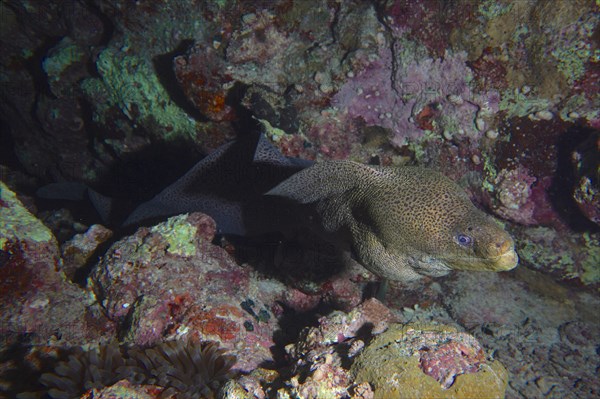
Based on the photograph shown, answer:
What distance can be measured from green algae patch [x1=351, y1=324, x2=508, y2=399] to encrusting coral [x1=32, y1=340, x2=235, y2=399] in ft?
4.27

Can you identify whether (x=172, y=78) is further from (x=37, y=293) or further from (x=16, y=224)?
(x=37, y=293)

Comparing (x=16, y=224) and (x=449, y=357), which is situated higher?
(x=449, y=357)

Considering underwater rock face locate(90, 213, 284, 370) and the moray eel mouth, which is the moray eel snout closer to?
the moray eel mouth

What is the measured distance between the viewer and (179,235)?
386cm

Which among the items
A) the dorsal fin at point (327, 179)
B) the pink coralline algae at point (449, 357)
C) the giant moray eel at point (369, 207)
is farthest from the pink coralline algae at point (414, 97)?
the pink coralline algae at point (449, 357)

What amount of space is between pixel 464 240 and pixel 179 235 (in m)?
2.90

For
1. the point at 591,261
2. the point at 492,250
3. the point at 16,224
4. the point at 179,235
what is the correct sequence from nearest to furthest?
the point at 492,250 → the point at 16,224 → the point at 179,235 → the point at 591,261

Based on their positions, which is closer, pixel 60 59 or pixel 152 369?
pixel 152 369

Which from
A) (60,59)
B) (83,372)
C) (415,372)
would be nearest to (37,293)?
(83,372)

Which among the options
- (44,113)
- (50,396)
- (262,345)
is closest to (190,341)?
(262,345)

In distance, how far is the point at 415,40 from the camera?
15.3 ft

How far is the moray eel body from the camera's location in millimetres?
2639

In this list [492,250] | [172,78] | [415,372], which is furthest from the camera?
[172,78]

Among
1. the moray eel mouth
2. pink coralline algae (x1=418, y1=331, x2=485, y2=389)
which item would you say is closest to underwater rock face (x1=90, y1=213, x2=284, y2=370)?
pink coralline algae (x1=418, y1=331, x2=485, y2=389)
